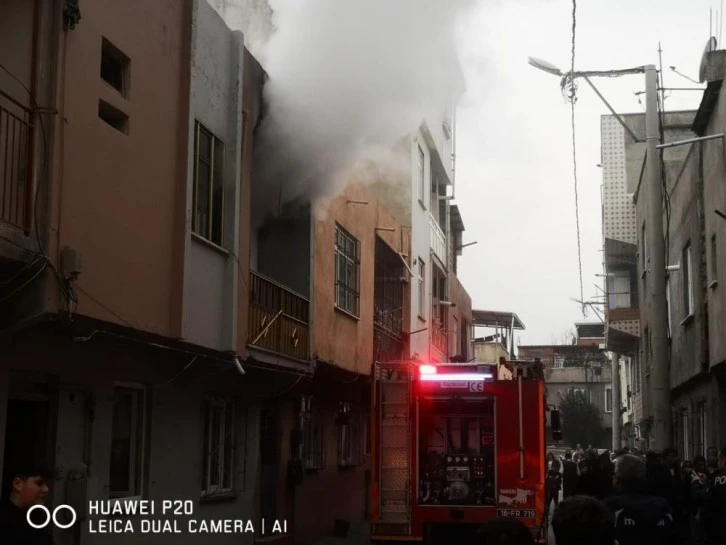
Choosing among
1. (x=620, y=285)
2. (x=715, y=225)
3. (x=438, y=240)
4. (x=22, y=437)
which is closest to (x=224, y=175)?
(x=22, y=437)

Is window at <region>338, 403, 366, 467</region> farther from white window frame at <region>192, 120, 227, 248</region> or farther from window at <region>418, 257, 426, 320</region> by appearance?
white window frame at <region>192, 120, 227, 248</region>

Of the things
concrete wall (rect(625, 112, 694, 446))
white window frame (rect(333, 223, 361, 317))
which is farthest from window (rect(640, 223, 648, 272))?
white window frame (rect(333, 223, 361, 317))

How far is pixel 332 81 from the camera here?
50.8 feet

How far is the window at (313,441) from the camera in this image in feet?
59.6

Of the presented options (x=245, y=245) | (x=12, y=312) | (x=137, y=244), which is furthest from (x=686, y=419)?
(x=12, y=312)

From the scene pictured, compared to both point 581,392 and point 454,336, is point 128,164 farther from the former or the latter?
point 581,392

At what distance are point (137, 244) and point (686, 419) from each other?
16.2 meters

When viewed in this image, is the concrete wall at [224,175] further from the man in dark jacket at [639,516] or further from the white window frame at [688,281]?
the white window frame at [688,281]

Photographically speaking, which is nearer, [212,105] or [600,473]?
[600,473]

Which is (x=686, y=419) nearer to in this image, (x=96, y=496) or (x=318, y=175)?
(x=318, y=175)

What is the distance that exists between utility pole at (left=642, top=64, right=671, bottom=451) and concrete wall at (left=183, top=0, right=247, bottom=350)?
216 inches

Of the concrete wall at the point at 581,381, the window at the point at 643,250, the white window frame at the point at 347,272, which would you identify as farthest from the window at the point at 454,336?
the concrete wall at the point at 581,381

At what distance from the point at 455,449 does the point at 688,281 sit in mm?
8592

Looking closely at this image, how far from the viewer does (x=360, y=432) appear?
75.3ft
